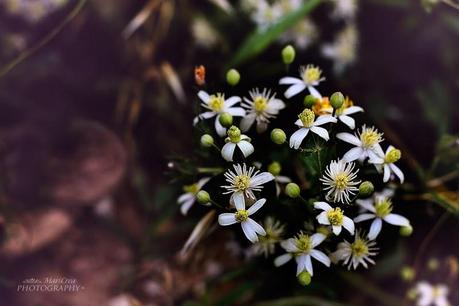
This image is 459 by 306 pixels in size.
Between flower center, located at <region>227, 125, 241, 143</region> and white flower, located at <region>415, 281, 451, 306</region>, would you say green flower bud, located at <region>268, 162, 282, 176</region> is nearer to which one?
flower center, located at <region>227, 125, 241, 143</region>

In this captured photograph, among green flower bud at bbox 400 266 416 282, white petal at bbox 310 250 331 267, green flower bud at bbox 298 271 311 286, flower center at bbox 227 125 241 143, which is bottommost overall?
green flower bud at bbox 400 266 416 282

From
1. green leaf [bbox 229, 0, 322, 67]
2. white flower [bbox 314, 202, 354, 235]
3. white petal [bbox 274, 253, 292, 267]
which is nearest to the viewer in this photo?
white flower [bbox 314, 202, 354, 235]

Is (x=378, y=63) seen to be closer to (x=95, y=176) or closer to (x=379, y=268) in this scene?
(x=379, y=268)

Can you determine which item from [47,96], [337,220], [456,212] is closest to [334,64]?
[456,212]

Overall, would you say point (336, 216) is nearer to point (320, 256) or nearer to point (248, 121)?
point (320, 256)

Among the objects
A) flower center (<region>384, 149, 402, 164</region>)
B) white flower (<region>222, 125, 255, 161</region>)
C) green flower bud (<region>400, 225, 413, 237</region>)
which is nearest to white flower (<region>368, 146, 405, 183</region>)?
flower center (<region>384, 149, 402, 164</region>)
